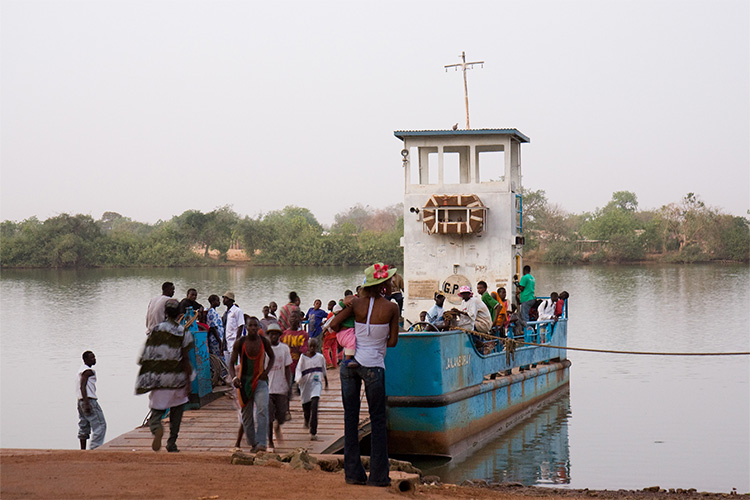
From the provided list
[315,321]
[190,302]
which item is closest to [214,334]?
[190,302]

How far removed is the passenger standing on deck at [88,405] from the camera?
9594 millimetres

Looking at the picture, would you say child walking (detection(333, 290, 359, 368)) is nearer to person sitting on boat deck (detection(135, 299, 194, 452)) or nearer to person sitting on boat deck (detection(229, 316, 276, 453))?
person sitting on boat deck (detection(229, 316, 276, 453))

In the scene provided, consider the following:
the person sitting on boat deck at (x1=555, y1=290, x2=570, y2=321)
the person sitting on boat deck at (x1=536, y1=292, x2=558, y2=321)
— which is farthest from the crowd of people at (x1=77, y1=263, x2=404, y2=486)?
the person sitting on boat deck at (x1=555, y1=290, x2=570, y2=321)

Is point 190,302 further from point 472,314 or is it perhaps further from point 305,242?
point 305,242

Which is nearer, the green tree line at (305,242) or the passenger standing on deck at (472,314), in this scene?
the passenger standing on deck at (472,314)

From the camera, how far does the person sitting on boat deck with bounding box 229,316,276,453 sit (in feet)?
27.7

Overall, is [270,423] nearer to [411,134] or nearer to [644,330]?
[411,134]

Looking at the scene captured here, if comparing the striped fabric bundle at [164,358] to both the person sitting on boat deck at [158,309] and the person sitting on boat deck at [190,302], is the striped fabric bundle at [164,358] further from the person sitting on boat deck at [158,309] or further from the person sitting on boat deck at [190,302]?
the person sitting on boat deck at [190,302]

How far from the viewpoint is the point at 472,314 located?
1190 cm

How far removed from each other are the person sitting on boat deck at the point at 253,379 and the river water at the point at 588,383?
3.13 m

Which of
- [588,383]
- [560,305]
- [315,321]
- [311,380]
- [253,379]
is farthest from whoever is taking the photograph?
[588,383]

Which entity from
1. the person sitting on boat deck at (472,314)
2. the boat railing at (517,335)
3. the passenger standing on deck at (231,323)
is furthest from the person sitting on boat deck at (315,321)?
the person sitting on boat deck at (472,314)

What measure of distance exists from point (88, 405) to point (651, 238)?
71027mm

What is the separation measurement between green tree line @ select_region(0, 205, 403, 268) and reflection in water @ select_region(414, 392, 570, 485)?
53683 millimetres
